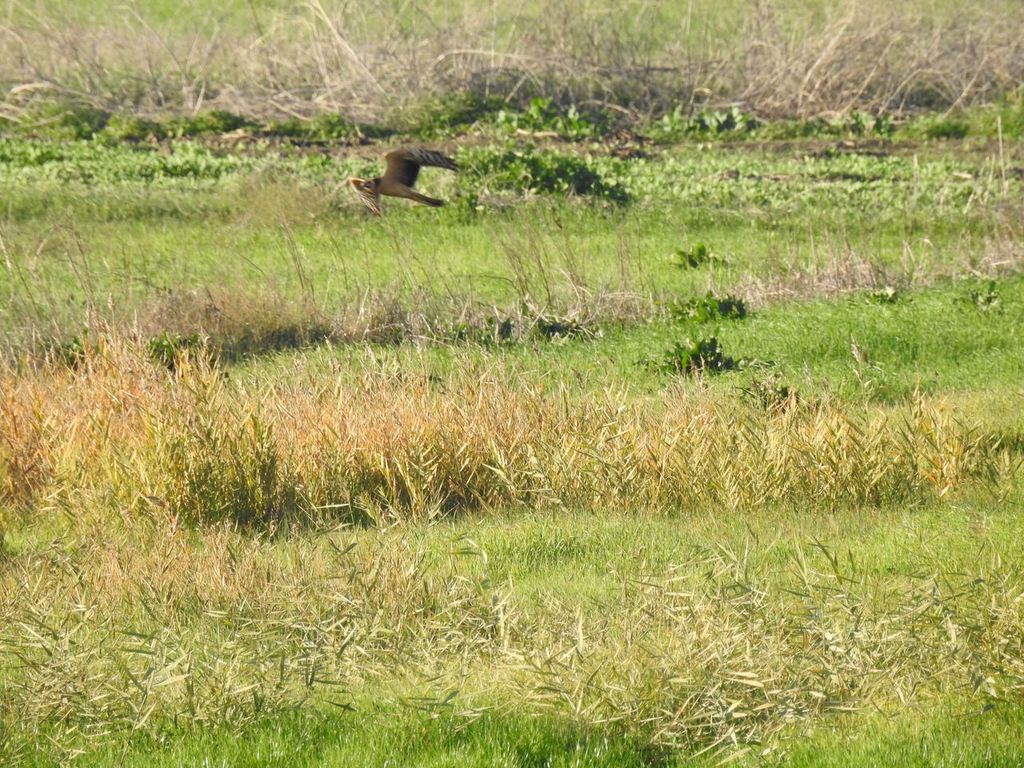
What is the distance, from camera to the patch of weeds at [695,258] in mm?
13805

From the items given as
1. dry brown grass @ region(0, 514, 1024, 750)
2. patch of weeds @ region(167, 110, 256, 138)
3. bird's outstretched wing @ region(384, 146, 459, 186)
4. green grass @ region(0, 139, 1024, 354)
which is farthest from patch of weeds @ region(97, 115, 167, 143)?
dry brown grass @ region(0, 514, 1024, 750)

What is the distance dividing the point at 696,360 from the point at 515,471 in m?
2.65

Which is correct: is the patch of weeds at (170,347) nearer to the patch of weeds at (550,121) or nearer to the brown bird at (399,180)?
the brown bird at (399,180)

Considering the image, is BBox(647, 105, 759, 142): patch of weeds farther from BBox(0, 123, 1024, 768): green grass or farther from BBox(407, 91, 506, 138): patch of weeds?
BBox(0, 123, 1024, 768): green grass

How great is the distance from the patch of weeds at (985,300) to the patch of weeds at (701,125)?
9428mm

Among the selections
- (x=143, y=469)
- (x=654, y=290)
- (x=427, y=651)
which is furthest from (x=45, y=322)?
(x=427, y=651)

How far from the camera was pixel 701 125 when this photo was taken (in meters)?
21.7

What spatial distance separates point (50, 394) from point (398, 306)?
3.58m

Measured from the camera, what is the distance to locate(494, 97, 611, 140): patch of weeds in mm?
20781

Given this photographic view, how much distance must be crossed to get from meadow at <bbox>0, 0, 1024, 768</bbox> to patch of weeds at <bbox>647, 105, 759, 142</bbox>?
325 centimetres

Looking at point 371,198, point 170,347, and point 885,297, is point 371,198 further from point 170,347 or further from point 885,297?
point 885,297

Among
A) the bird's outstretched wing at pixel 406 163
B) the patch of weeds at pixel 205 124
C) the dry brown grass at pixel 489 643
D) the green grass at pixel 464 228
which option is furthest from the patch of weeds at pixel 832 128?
the dry brown grass at pixel 489 643

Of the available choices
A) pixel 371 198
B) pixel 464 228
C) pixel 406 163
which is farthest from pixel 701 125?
pixel 371 198

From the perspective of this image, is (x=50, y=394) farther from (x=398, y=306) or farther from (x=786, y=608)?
(x=786, y=608)
